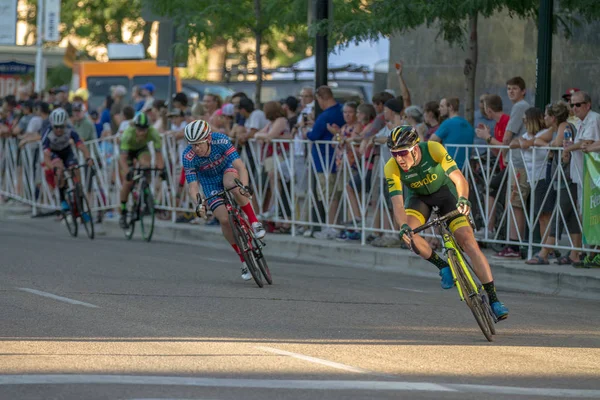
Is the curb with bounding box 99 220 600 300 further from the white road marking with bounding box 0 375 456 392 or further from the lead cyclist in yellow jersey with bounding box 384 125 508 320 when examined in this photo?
the white road marking with bounding box 0 375 456 392

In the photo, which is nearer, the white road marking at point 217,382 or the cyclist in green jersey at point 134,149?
the white road marking at point 217,382

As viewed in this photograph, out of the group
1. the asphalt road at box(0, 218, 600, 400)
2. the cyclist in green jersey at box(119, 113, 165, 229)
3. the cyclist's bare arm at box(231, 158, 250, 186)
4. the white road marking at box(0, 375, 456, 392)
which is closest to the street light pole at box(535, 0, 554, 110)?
the asphalt road at box(0, 218, 600, 400)

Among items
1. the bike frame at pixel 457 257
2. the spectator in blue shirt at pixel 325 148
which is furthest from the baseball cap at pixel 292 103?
the bike frame at pixel 457 257

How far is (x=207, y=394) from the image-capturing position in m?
7.94

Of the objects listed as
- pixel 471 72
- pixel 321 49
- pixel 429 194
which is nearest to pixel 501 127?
pixel 471 72

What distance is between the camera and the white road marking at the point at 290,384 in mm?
8242

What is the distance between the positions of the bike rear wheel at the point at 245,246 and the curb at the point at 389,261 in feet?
9.69

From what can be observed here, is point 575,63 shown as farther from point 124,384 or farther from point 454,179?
point 124,384

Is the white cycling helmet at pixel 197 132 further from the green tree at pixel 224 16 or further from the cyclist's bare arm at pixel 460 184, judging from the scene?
the green tree at pixel 224 16

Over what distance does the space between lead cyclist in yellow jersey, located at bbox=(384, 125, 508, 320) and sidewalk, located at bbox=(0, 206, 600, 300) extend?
3255 millimetres

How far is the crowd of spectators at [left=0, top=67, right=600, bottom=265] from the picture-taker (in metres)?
15.1

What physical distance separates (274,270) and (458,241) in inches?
206

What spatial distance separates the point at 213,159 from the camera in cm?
1437

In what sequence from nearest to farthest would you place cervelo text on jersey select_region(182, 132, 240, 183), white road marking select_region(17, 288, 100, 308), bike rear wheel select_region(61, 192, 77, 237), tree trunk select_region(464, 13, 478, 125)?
white road marking select_region(17, 288, 100, 308) < cervelo text on jersey select_region(182, 132, 240, 183) < tree trunk select_region(464, 13, 478, 125) < bike rear wheel select_region(61, 192, 77, 237)
